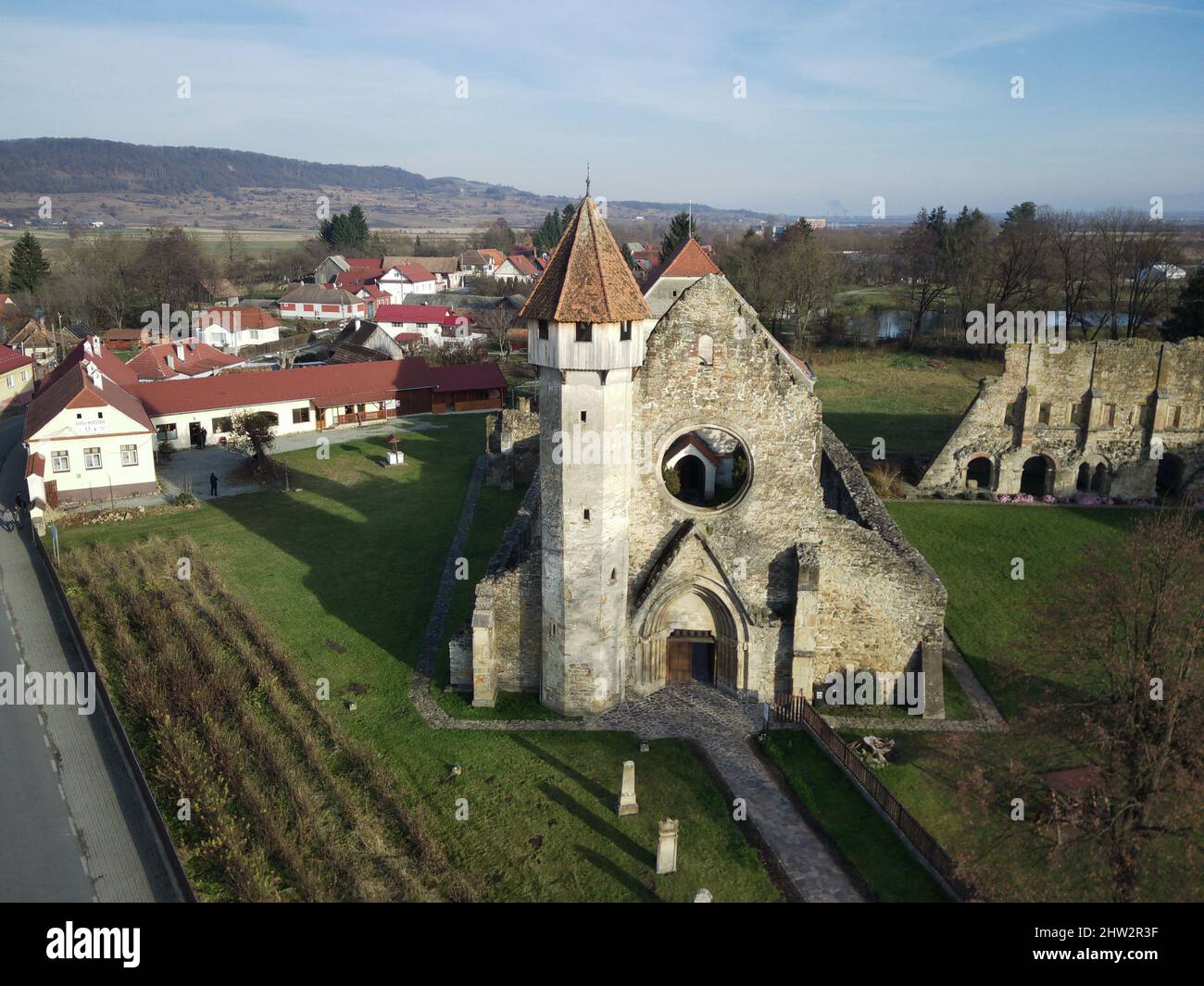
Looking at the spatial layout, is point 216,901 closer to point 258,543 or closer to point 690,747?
point 690,747

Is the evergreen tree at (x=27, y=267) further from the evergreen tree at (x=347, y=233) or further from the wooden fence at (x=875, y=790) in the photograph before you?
the wooden fence at (x=875, y=790)

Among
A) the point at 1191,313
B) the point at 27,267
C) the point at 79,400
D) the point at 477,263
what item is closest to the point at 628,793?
the point at 79,400

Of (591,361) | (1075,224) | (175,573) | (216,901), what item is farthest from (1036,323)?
(216,901)

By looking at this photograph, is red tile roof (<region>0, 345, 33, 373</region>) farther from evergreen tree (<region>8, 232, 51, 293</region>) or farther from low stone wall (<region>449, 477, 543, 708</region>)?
low stone wall (<region>449, 477, 543, 708</region>)

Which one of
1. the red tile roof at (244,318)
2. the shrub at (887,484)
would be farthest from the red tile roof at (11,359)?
the shrub at (887,484)

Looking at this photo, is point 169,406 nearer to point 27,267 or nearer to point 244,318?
point 244,318
